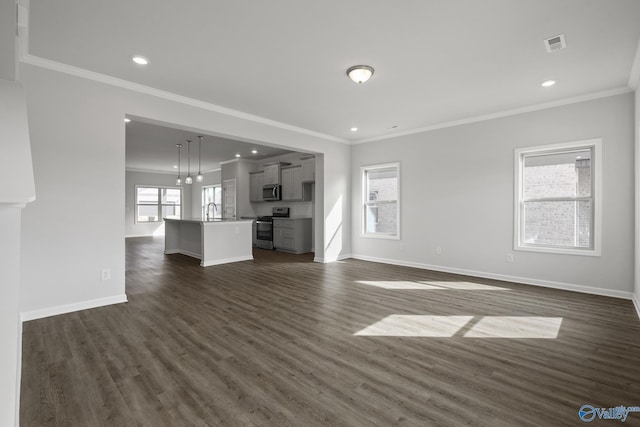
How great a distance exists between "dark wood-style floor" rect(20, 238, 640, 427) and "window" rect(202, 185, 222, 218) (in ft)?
28.0

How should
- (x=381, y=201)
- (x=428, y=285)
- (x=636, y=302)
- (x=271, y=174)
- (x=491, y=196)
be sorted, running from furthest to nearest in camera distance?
(x=271, y=174), (x=381, y=201), (x=491, y=196), (x=428, y=285), (x=636, y=302)

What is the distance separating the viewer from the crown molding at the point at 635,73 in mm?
3112

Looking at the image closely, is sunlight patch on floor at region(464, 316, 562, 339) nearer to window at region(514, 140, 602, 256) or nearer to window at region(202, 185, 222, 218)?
window at region(514, 140, 602, 256)

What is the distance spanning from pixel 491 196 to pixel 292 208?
5.45 meters

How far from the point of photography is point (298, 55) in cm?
314

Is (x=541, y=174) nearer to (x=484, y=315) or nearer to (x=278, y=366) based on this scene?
(x=484, y=315)

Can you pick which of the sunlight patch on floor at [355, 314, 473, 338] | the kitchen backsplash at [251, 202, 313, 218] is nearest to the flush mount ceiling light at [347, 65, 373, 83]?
the sunlight patch on floor at [355, 314, 473, 338]

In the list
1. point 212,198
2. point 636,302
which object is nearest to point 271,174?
point 212,198

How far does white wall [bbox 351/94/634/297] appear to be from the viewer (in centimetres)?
400

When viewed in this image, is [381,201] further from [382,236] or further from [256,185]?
[256,185]

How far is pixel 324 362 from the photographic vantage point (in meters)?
2.35

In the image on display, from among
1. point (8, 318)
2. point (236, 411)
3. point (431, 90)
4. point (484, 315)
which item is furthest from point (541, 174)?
point (8, 318)

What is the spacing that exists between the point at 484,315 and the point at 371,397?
208 centimetres

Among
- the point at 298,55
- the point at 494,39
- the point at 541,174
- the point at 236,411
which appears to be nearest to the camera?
the point at 236,411
